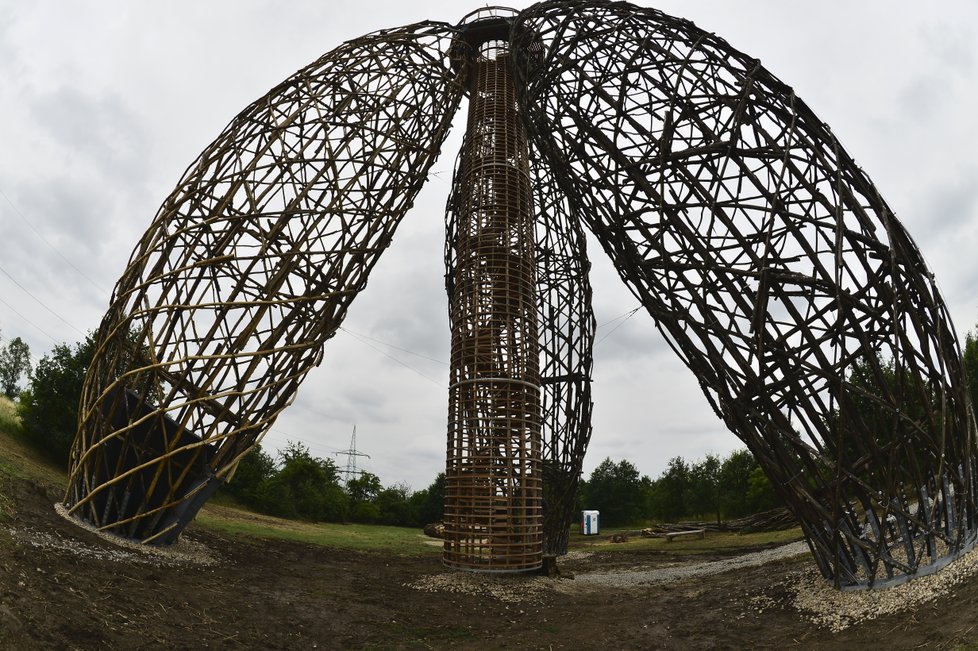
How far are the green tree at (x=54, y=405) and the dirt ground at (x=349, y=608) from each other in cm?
1022

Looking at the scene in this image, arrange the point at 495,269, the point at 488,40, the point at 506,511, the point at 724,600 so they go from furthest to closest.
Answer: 1. the point at 488,40
2. the point at 495,269
3. the point at 506,511
4. the point at 724,600

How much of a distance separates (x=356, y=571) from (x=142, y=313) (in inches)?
269

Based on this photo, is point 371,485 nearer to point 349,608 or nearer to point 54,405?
point 54,405

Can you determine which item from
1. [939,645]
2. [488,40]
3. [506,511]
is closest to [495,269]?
[506,511]

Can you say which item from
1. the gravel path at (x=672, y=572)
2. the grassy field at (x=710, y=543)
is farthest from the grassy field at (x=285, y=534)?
the gravel path at (x=672, y=572)

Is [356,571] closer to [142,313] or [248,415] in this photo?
[248,415]

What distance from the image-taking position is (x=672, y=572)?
14.2 m

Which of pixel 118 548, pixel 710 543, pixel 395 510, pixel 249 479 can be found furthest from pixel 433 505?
pixel 118 548

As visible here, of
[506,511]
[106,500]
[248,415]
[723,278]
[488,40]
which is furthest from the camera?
[488,40]

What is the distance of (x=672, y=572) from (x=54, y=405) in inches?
870

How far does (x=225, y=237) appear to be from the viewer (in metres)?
11.1

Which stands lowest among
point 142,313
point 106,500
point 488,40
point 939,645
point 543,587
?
point 543,587

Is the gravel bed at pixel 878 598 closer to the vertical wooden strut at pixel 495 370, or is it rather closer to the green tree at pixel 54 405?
the vertical wooden strut at pixel 495 370

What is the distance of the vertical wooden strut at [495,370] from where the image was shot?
11969mm
